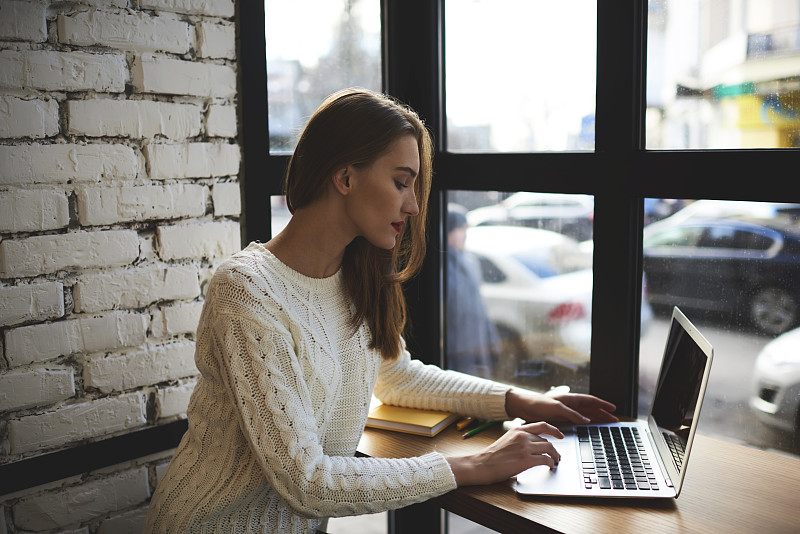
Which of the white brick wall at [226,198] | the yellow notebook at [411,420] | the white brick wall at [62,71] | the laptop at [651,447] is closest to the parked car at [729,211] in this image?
the laptop at [651,447]

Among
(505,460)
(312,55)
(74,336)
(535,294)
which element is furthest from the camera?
(312,55)

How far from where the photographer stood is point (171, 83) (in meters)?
1.71

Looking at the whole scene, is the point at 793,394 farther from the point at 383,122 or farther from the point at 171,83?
the point at 171,83

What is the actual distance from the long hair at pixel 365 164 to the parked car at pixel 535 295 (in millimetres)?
355

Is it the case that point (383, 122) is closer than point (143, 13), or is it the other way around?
point (383, 122)

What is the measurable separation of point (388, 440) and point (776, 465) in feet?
2.63

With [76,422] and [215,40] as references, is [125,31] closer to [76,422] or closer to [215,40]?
[215,40]

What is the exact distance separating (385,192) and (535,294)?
639mm

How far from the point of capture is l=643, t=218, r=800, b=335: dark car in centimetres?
147

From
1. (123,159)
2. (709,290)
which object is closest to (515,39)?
(709,290)

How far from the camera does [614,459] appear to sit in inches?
56.4

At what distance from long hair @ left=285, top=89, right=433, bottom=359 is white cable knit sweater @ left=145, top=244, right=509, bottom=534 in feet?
0.22

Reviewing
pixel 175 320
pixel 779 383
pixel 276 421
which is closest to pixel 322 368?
pixel 276 421

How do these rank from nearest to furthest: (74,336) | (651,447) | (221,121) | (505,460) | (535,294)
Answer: (505,460) → (651,447) → (74,336) → (221,121) → (535,294)
